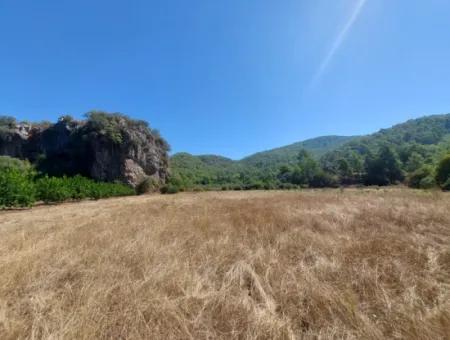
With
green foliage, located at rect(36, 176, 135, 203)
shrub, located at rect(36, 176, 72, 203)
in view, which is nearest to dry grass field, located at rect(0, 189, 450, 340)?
shrub, located at rect(36, 176, 72, 203)

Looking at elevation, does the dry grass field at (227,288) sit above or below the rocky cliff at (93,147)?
below

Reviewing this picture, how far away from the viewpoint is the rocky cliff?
52719mm

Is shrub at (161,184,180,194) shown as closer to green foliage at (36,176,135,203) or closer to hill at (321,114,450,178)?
green foliage at (36,176,135,203)

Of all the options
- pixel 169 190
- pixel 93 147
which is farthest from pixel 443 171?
pixel 93 147

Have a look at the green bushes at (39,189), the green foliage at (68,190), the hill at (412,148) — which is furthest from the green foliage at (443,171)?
the green foliage at (68,190)

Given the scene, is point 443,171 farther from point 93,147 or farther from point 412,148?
point 93,147

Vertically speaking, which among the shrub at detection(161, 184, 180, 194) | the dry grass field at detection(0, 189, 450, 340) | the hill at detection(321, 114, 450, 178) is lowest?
the dry grass field at detection(0, 189, 450, 340)

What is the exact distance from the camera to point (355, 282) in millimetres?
2498

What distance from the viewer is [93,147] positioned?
52.9 meters

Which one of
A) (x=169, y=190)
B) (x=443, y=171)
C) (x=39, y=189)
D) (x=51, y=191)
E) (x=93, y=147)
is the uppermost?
(x=93, y=147)

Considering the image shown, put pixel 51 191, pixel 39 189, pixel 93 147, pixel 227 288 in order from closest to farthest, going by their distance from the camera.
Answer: pixel 227 288 → pixel 39 189 → pixel 51 191 → pixel 93 147

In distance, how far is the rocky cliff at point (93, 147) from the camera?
173 ft

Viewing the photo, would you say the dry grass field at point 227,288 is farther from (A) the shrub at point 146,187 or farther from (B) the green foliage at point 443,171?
(A) the shrub at point 146,187

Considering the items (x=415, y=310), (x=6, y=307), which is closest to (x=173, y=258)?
(x=6, y=307)
